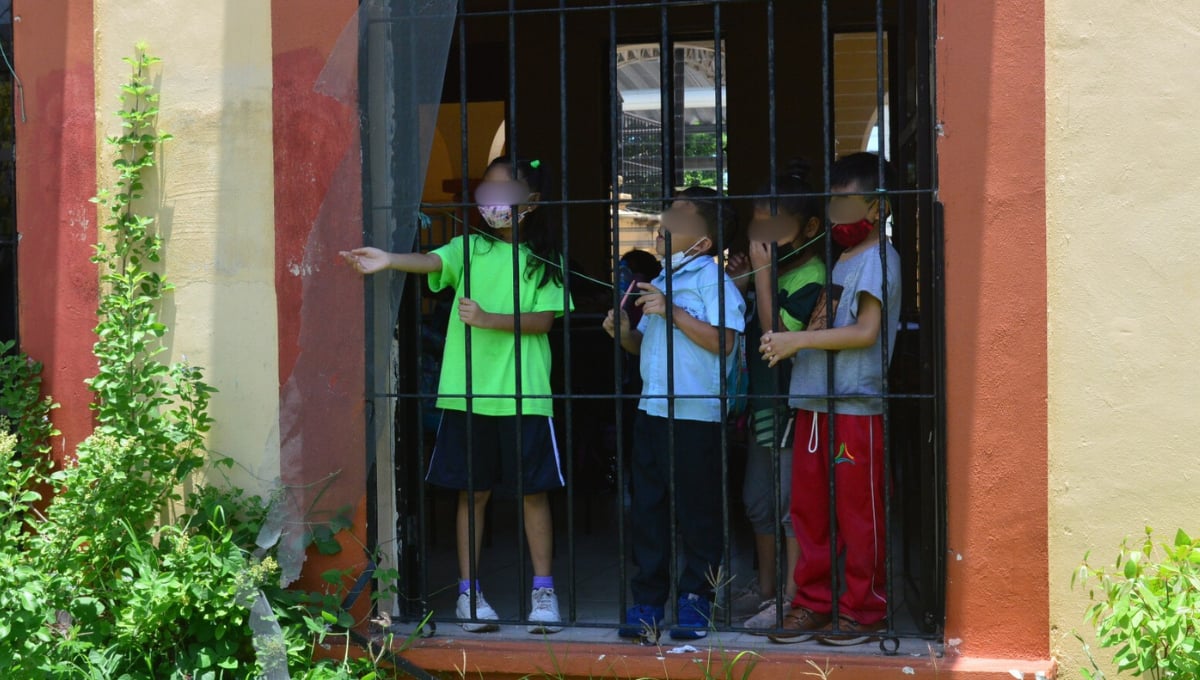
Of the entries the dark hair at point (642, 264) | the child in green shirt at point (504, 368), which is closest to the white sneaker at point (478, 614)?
the child in green shirt at point (504, 368)

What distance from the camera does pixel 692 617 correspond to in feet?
12.9

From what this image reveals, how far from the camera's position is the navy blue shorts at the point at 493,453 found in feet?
13.2

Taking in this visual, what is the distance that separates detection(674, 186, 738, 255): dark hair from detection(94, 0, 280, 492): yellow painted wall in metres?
1.37

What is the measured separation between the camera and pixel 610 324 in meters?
4.06

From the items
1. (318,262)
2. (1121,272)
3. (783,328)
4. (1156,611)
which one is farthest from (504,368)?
(1156,611)

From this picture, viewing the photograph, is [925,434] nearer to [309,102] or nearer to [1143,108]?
[1143,108]

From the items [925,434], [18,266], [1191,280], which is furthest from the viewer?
[18,266]

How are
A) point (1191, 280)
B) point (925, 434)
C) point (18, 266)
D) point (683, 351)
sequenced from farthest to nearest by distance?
point (18, 266) < point (683, 351) < point (925, 434) < point (1191, 280)

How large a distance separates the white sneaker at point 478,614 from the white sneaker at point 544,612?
0.13m

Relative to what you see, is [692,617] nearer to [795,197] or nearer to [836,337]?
[836,337]

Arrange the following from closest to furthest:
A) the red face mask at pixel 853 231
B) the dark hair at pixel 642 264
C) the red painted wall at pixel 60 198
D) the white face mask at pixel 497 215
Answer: the red face mask at pixel 853 231 → the white face mask at pixel 497 215 → the red painted wall at pixel 60 198 → the dark hair at pixel 642 264

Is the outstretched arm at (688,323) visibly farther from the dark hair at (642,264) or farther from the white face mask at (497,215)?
the dark hair at (642,264)

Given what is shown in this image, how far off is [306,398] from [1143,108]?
2.69m

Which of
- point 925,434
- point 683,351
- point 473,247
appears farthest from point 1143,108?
point 473,247
